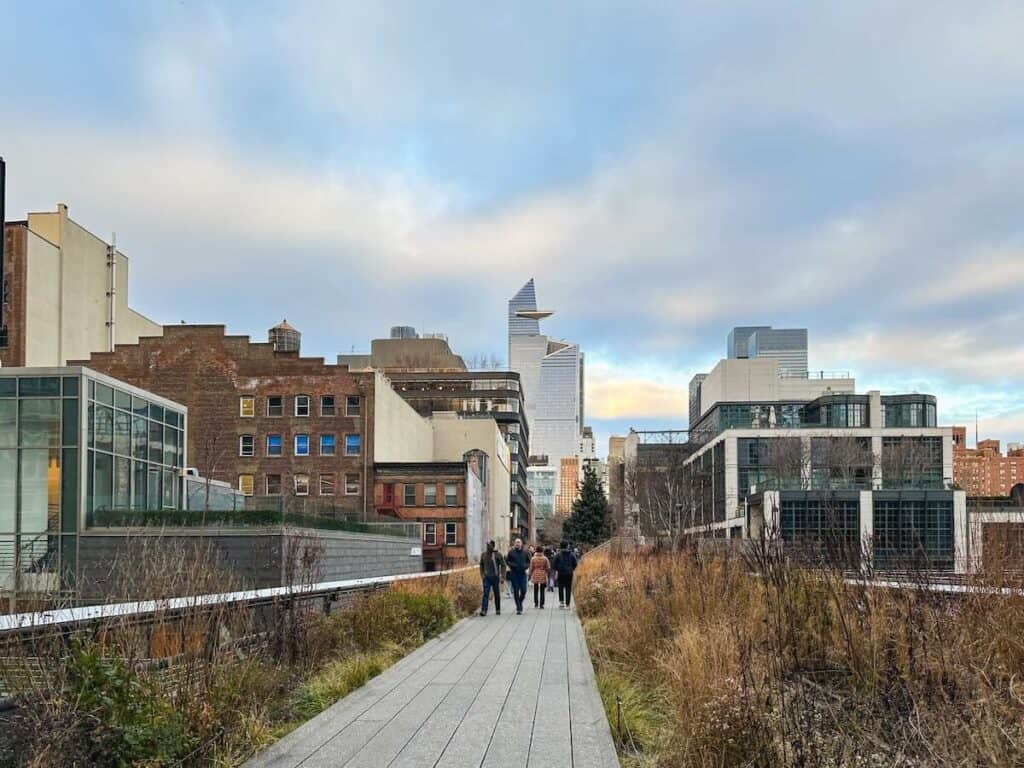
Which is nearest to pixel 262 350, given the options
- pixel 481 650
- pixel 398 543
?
pixel 398 543

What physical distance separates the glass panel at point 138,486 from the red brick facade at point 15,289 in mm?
21935

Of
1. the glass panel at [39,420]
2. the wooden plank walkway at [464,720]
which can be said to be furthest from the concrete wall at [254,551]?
the wooden plank walkway at [464,720]

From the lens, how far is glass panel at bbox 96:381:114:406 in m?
31.8

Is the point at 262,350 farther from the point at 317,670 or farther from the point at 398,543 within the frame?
the point at 317,670

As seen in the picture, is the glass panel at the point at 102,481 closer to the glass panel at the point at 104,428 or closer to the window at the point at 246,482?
the glass panel at the point at 104,428

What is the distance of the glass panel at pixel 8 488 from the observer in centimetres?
3017

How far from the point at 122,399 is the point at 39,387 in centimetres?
331

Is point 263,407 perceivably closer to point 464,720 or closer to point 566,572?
point 566,572

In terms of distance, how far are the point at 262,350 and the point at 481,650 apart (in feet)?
180

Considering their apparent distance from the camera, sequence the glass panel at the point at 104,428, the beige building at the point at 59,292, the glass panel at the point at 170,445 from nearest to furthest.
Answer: the glass panel at the point at 104,428 → the glass panel at the point at 170,445 → the beige building at the point at 59,292

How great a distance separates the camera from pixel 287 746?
6.85 m

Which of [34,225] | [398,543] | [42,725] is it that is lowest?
[398,543]

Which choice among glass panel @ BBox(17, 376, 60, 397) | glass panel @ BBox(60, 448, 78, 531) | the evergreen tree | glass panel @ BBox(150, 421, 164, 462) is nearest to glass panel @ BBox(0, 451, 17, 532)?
glass panel @ BBox(60, 448, 78, 531)

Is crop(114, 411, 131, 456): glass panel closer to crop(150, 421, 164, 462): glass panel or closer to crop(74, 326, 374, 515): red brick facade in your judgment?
crop(150, 421, 164, 462): glass panel
